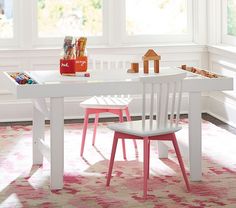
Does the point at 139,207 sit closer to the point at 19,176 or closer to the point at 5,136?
the point at 19,176

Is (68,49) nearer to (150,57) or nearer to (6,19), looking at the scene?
(150,57)

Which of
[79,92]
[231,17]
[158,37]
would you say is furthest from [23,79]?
[231,17]

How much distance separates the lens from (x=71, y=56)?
4789mm

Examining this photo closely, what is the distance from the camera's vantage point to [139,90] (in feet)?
14.8

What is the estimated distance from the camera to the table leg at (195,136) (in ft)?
15.3

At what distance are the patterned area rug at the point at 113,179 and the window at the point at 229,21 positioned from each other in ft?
4.35

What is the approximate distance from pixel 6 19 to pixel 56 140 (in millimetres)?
2823

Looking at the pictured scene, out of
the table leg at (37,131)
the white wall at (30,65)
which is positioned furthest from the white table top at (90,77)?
the white wall at (30,65)

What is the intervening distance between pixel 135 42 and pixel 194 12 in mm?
697

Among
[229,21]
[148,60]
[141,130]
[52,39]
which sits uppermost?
[229,21]

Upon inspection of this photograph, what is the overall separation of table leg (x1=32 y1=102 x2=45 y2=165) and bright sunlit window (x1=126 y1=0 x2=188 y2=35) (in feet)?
8.10

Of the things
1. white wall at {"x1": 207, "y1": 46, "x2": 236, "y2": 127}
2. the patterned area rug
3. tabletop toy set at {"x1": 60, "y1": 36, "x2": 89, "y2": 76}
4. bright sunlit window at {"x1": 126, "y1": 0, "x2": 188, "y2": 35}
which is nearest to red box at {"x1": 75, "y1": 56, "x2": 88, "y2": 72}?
tabletop toy set at {"x1": 60, "y1": 36, "x2": 89, "y2": 76}

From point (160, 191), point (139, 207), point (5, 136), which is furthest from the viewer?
point (5, 136)

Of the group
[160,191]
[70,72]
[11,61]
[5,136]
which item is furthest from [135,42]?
[160,191]
